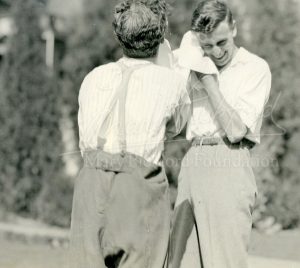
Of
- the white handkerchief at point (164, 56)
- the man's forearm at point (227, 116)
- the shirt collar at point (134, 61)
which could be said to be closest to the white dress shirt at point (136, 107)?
the shirt collar at point (134, 61)

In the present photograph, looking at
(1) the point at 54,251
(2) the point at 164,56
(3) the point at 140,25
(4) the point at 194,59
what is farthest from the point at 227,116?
(1) the point at 54,251

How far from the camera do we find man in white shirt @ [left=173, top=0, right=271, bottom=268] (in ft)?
10.6

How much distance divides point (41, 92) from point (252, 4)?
9.58 feet

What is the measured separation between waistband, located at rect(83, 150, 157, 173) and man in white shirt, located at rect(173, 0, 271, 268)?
70 cm

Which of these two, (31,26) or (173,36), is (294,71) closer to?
(173,36)

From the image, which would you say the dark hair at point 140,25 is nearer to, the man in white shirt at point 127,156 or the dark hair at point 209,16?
the man in white shirt at point 127,156

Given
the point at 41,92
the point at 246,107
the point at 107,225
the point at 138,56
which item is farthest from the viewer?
the point at 41,92

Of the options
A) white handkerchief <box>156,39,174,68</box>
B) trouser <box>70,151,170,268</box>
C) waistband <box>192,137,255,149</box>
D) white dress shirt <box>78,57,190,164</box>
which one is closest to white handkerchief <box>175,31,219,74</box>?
white handkerchief <box>156,39,174,68</box>

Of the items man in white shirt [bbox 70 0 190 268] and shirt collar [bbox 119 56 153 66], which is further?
shirt collar [bbox 119 56 153 66]

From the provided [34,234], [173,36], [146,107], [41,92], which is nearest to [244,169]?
[146,107]

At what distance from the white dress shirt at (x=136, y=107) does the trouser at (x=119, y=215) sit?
0.07 m

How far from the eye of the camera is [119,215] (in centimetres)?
257

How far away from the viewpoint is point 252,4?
7.46m

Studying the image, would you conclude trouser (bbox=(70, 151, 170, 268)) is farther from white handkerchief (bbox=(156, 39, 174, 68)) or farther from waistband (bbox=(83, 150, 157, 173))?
white handkerchief (bbox=(156, 39, 174, 68))
